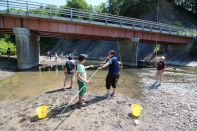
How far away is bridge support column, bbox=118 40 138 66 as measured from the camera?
3797cm

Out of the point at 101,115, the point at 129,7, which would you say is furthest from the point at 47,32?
the point at 129,7

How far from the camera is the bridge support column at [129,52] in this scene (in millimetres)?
37969

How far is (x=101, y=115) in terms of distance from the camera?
9336 millimetres

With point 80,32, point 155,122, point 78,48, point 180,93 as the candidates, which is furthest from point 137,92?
point 78,48

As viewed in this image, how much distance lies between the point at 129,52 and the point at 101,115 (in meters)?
30.0

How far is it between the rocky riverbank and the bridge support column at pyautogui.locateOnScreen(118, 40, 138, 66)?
83.9 feet

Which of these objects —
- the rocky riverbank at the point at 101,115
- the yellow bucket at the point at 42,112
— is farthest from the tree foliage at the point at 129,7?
the yellow bucket at the point at 42,112

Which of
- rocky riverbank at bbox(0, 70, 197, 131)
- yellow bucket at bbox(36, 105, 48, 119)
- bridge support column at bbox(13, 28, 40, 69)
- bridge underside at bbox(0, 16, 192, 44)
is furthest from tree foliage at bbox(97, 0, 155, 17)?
yellow bucket at bbox(36, 105, 48, 119)

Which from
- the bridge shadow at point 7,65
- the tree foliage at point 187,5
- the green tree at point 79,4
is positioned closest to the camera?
the bridge shadow at point 7,65

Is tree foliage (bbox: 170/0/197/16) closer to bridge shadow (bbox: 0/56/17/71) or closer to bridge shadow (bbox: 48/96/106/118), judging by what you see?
bridge shadow (bbox: 0/56/17/71)

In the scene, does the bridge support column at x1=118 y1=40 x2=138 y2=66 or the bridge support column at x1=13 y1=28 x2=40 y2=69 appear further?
the bridge support column at x1=118 y1=40 x2=138 y2=66

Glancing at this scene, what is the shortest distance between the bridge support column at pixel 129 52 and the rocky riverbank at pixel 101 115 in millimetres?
25581

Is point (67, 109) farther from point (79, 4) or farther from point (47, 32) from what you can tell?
point (79, 4)

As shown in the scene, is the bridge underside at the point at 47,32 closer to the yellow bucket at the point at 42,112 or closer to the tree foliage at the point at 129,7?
the yellow bucket at the point at 42,112
